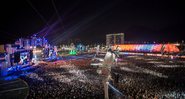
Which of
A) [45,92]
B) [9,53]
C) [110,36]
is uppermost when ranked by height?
[110,36]

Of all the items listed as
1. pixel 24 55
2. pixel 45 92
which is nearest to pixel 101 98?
pixel 45 92

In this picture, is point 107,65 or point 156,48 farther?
point 156,48

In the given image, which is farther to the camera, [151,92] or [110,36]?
[110,36]

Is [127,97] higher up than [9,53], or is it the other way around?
[9,53]

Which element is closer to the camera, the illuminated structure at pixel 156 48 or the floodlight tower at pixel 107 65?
the floodlight tower at pixel 107 65

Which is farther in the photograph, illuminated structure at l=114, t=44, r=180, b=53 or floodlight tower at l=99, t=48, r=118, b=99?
illuminated structure at l=114, t=44, r=180, b=53

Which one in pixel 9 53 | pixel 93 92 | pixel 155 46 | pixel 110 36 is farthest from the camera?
pixel 110 36

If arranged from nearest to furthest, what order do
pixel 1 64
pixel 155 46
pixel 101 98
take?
1. pixel 101 98
2. pixel 1 64
3. pixel 155 46

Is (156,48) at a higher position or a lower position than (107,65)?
higher

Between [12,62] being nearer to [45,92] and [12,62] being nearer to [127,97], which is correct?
[45,92]

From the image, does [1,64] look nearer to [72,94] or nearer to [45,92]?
[45,92]
